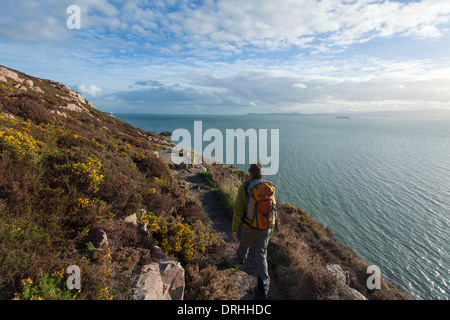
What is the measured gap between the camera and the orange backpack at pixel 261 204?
4.54 metres

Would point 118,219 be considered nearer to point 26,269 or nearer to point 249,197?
point 26,269

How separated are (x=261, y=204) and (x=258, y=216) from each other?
30 centimetres

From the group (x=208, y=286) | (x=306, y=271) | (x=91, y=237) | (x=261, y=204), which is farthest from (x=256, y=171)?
(x=91, y=237)

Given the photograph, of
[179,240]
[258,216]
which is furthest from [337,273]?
[179,240]

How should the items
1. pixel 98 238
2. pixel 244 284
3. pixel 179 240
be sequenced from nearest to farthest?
pixel 98 238
pixel 244 284
pixel 179 240

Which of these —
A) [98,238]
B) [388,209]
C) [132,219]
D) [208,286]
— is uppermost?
[98,238]

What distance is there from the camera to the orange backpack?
454 centimetres

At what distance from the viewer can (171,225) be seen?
6199 mm

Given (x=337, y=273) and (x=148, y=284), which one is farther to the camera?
(x=337, y=273)

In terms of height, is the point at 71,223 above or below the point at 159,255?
above

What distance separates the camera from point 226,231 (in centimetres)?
857

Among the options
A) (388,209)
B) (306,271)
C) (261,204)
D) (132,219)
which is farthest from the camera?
(388,209)

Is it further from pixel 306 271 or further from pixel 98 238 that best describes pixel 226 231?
pixel 98 238
